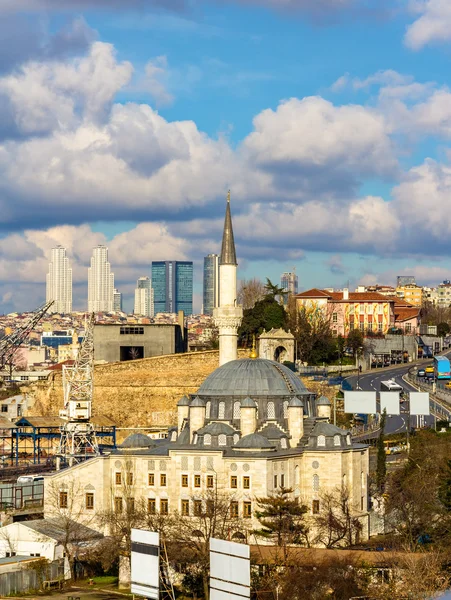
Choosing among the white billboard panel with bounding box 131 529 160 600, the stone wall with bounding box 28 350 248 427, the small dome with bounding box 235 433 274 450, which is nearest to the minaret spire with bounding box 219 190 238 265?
the small dome with bounding box 235 433 274 450

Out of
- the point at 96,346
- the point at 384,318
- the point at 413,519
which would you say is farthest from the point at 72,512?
the point at 384,318

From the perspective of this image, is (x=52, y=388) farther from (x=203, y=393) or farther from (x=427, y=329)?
(x=427, y=329)

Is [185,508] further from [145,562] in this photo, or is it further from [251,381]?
[145,562]

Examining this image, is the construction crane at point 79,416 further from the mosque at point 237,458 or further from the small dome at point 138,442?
the mosque at point 237,458

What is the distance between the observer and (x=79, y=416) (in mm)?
73938

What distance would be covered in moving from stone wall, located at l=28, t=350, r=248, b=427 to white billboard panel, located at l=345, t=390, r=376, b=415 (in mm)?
17352

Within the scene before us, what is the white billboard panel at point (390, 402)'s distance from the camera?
7662 cm

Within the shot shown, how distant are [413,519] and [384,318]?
81595mm

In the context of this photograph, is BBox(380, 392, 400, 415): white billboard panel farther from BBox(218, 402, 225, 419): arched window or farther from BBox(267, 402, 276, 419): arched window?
BBox(218, 402, 225, 419): arched window

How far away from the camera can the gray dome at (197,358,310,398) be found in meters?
59.5

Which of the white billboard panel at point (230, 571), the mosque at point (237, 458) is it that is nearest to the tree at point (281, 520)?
the mosque at point (237, 458)

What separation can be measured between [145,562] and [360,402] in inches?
1643

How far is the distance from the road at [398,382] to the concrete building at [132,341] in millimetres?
17288

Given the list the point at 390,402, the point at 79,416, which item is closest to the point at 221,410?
the point at 79,416
